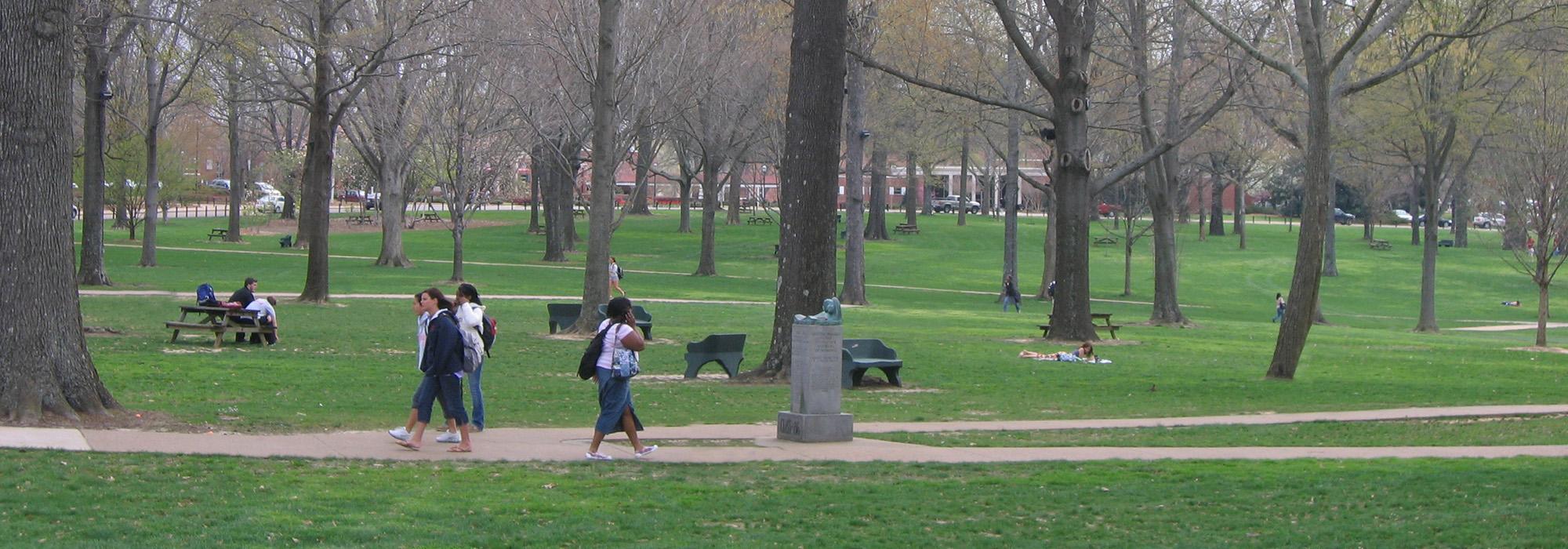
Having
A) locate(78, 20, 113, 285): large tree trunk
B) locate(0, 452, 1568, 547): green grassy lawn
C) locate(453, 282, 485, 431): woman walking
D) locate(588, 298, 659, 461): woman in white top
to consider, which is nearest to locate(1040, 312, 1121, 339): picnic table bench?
locate(0, 452, 1568, 547): green grassy lawn

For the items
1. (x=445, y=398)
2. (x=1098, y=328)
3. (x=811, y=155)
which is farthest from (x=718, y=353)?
(x=1098, y=328)

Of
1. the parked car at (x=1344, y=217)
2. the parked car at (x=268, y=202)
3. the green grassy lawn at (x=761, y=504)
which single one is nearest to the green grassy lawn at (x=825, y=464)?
the green grassy lawn at (x=761, y=504)

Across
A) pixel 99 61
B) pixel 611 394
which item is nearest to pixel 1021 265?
pixel 99 61

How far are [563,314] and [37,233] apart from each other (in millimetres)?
13301

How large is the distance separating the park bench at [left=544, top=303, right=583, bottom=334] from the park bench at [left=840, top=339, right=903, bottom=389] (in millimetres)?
7416

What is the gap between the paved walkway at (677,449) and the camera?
11492 mm

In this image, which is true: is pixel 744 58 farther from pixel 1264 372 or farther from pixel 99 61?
pixel 1264 372

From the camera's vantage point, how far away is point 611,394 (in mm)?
11734

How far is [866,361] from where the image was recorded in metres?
18.7

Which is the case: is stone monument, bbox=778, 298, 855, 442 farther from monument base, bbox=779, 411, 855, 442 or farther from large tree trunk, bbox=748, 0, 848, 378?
large tree trunk, bbox=748, 0, 848, 378

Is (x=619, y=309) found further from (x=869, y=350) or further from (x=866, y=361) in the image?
(x=869, y=350)

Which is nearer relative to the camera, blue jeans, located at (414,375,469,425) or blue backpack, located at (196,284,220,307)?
blue jeans, located at (414,375,469,425)

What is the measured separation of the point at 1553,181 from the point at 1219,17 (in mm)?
8344

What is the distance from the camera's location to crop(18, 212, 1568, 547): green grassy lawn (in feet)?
29.6
